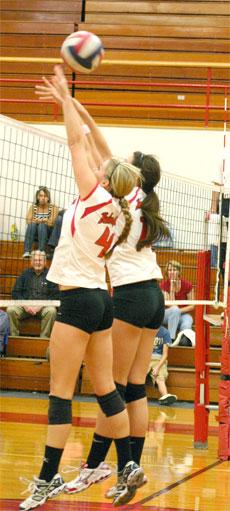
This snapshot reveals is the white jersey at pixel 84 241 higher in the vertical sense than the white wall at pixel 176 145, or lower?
lower

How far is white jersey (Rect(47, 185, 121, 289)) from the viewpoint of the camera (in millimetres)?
4684

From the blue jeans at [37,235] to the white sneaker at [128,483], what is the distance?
3.77 metres

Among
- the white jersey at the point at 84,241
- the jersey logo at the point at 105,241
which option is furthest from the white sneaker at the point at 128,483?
the jersey logo at the point at 105,241

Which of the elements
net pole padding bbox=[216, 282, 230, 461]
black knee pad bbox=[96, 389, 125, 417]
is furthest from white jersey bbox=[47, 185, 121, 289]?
net pole padding bbox=[216, 282, 230, 461]

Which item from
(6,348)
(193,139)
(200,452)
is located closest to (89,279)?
(200,452)

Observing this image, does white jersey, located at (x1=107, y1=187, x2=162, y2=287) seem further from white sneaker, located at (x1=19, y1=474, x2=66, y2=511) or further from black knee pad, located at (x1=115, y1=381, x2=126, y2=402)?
white sneaker, located at (x1=19, y1=474, x2=66, y2=511)

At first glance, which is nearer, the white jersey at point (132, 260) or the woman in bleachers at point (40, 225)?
the white jersey at point (132, 260)

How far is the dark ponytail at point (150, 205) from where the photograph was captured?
523 cm

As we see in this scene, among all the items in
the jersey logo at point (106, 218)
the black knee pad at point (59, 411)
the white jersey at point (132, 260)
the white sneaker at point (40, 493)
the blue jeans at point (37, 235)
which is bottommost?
the white sneaker at point (40, 493)

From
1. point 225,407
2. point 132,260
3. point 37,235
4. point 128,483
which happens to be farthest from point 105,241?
point 37,235

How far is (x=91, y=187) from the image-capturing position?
4.64 m

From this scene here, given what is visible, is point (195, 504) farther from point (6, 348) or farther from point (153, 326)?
point (6, 348)

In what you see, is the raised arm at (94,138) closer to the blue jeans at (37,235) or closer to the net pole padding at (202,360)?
the net pole padding at (202,360)

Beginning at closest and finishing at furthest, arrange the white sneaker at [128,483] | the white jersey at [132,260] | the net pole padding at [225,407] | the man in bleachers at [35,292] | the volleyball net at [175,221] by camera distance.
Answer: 1. the white sneaker at [128,483]
2. the white jersey at [132,260]
3. the net pole padding at [225,407]
4. the man in bleachers at [35,292]
5. the volleyball net at [175,221]
